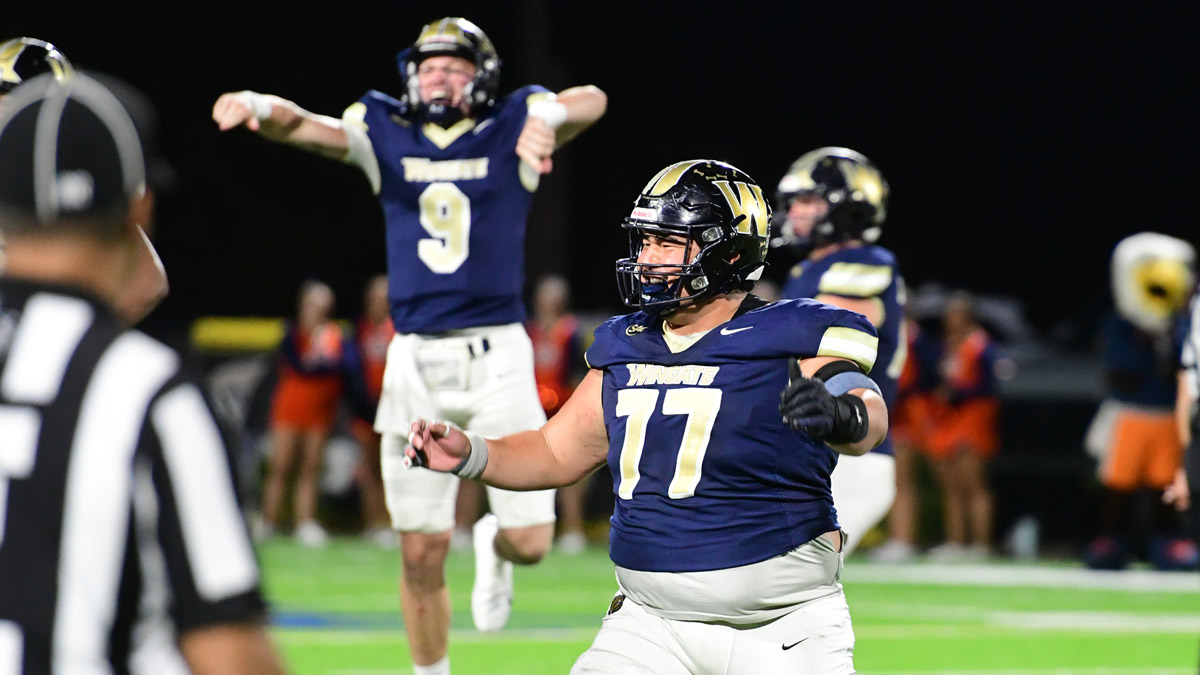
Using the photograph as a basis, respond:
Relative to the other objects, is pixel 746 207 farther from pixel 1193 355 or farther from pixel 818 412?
pixel 1193 355

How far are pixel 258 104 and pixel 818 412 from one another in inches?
97.5

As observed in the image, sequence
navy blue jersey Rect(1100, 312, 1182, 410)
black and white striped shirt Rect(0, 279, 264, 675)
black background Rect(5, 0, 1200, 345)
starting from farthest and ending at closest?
1. black background Rect(5, 0, 1200, 345)
2. navy blue jersey Rect(1100, 312, 1182, 410)
3. black and white striped shirt Rect(0, 279, 264, 675)

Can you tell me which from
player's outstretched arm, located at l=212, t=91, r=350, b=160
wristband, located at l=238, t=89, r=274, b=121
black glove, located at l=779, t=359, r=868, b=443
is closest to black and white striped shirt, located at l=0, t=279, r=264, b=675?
black glove, located at l=779, t=359, r=868, b=443

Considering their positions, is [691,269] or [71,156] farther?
[691,269]

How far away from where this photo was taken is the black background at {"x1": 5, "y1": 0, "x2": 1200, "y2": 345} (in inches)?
1056

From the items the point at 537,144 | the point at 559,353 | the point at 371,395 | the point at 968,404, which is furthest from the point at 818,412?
the point at 371,395

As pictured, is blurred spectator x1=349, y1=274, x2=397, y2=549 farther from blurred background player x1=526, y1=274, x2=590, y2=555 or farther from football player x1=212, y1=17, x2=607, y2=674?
football player x1=212, y1=17, x2=607, y2=674

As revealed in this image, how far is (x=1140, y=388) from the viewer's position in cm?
1104

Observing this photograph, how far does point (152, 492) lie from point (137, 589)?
0.43 ft

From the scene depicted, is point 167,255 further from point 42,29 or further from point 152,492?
point 152,492

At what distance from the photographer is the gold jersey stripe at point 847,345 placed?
379cm

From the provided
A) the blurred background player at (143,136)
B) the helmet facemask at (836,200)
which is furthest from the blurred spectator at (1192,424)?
the blurred background player at (143,136)

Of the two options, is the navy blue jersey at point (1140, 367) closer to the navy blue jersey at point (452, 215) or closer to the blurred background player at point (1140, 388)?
the blurred background player at point (1140, 388)

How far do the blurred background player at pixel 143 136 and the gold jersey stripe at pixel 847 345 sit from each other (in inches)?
56.4
